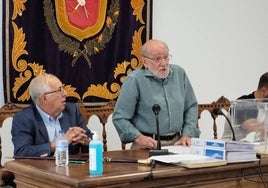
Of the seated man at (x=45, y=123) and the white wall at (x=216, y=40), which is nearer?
the seated man at (x=45, y=123)

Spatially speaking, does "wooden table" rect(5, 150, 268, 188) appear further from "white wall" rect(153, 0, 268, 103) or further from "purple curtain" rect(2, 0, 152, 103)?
"white wall" rect(153, 0, 268, 103)

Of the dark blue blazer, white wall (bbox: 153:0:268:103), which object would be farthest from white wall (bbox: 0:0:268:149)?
the dark blue blazer

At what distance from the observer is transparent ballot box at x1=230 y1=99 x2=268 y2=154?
2.53 meters

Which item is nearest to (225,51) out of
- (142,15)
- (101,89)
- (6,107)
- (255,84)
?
(255,84)

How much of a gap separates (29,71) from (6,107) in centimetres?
38

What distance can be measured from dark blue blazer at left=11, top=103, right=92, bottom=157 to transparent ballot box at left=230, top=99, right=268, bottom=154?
2.98ft

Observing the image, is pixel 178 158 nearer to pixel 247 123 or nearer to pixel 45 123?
pixel 247 123

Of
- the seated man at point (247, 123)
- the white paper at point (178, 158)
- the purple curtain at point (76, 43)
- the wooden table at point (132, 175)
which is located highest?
the purple curtain at point (76, 43)

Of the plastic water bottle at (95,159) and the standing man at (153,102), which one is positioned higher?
the standing man at (153,102)

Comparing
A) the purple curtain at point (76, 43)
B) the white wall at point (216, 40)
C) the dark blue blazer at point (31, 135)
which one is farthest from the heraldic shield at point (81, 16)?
the dark blue blazer at point (31, 135)

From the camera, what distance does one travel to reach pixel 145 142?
283 cm

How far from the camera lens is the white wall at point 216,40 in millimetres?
4449

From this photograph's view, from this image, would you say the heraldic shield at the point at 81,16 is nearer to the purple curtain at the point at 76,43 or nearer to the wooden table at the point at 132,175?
the purple curtain at the point at 76,43

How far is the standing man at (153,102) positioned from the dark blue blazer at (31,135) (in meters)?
0.34
